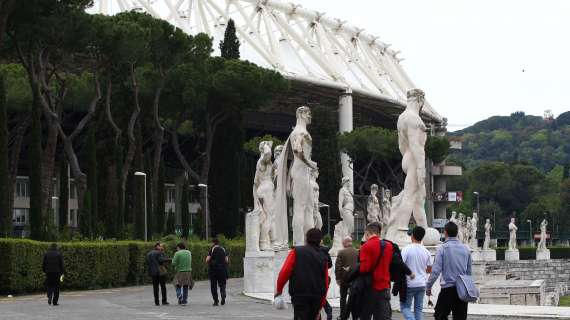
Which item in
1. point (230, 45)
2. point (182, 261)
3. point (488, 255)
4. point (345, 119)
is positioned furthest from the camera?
point (345, 119)

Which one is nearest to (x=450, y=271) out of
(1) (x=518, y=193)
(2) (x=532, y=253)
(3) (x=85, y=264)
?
(3) (x=85, y=264)

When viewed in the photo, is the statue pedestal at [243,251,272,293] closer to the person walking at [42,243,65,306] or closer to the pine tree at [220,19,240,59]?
the person walking at [42,243,65,306]

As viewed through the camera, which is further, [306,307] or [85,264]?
[85,264]

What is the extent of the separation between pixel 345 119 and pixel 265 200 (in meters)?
56.1

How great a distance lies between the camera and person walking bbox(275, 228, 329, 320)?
36.0 feet

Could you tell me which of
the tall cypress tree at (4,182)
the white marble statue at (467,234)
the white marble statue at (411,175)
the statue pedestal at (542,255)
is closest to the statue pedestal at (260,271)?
the white marble statue at (411,175)

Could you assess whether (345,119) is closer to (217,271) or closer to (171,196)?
(171,196)

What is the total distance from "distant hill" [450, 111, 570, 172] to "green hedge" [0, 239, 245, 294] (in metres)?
139

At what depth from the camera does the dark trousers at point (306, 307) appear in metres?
11.0

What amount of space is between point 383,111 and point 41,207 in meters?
62.6

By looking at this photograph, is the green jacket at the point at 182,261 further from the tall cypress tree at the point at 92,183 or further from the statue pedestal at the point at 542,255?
the statue pedestal at the point at 542,255

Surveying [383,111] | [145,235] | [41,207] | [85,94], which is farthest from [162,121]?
[383,111]

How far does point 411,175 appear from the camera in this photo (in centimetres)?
1928

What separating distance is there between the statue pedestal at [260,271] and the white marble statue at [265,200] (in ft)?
1.43
